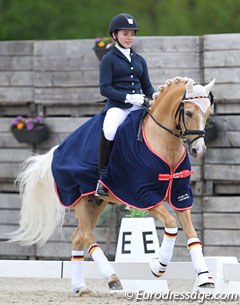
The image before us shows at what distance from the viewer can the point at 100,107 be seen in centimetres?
1094

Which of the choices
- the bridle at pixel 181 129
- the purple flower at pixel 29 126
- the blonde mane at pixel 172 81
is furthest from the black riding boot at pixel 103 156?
the purple flower at pixel 29 126

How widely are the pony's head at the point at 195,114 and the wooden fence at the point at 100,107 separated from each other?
3.28 m

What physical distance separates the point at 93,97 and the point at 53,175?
106 inches

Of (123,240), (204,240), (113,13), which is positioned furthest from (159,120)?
(113,13)

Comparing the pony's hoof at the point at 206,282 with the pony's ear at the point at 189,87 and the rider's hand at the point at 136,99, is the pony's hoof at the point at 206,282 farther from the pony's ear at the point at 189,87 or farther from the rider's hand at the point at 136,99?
the rider's hand at the point at 136,99

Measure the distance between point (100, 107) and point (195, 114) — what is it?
3.99m

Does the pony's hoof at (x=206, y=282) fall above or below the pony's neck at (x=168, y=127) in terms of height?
below

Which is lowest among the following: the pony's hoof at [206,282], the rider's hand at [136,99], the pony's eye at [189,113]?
the pony's hoof at [206,282]

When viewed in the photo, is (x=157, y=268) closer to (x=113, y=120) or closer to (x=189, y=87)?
(x=113, y=120)

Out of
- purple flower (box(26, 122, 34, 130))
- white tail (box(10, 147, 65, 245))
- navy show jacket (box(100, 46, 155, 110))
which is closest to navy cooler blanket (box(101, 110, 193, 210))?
navy show jacket (box(100, 46, 155, 110))

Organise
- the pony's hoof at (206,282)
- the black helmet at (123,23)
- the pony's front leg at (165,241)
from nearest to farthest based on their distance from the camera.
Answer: the pony's hoof at (206,282) → the pony's front leg at (165,241) → the black helmet at (123,23)

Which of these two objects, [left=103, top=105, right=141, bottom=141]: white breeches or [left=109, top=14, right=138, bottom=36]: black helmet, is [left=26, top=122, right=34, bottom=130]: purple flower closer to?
[left=103, top=105, right=141, bottom=141]: white breeches

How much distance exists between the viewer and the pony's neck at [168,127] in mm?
7285

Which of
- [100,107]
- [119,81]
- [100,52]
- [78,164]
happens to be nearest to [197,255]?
[78,164]
